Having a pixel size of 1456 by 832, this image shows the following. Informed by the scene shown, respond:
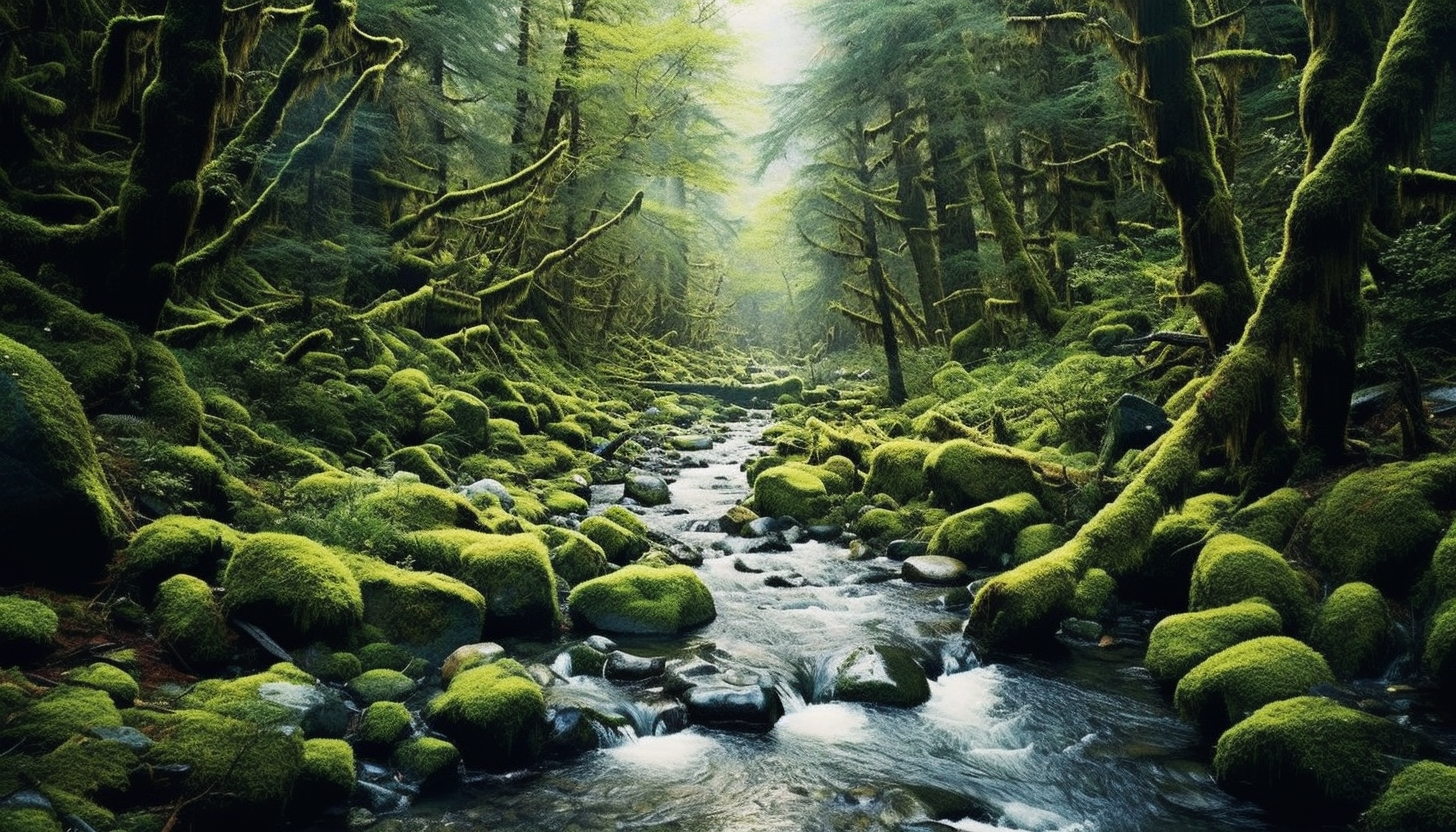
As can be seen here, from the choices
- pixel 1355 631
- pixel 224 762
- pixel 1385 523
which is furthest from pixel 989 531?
pixel 224 762

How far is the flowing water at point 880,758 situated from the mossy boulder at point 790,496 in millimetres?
4182

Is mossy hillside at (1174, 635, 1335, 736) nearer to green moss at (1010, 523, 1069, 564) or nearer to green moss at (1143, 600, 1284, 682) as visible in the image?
green moss at (1143, 600, 1284, 682)

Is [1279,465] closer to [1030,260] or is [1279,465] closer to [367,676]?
[367,676]

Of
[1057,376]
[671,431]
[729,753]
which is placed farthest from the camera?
[671,431]

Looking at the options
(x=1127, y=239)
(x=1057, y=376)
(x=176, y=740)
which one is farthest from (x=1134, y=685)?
(x=1127, y=239)

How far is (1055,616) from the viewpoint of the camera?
6.83 m

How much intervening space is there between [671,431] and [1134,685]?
17.2 metres

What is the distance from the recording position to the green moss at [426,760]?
4.58m

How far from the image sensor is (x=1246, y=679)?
16.4 feet

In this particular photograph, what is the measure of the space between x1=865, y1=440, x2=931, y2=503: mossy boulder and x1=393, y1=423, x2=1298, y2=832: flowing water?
4109mm

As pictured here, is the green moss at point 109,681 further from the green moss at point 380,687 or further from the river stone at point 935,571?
the river stone at point 935,571

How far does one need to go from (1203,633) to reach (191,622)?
279 inches

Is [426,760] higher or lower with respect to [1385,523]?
lower

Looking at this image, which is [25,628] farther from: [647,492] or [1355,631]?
[647,492]
